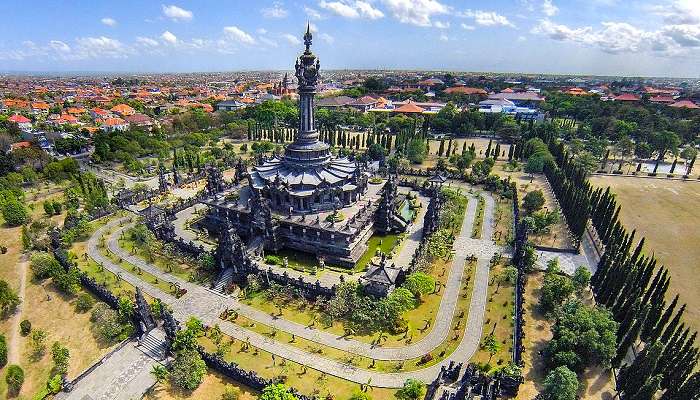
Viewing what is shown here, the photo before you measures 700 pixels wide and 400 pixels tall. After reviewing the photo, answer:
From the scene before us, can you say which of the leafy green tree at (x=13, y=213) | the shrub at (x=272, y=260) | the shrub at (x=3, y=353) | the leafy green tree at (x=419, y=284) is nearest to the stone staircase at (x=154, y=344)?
the shrub at (x=3, y=353)

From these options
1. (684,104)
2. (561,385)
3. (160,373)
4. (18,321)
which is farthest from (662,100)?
(18,321)

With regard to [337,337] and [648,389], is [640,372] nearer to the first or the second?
[648,389]

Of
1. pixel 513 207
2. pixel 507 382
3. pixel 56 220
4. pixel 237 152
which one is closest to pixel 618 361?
pixel 507 382

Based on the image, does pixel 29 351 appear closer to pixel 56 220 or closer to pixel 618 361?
pixel 56 220


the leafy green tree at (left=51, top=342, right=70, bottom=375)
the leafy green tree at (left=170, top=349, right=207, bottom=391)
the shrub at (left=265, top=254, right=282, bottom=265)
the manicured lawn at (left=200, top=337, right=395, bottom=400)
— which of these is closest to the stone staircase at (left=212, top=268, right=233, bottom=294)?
the shrub at (left=265, top=254, right=282, bottom=265)

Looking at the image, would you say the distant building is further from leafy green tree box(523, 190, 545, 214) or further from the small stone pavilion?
leafy green tree box(523, 190, 545, 214)
